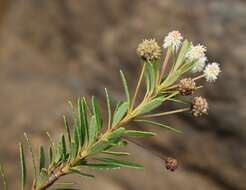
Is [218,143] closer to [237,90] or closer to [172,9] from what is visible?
[237,90]

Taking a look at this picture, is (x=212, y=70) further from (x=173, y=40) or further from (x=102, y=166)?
(x=102, y=166)

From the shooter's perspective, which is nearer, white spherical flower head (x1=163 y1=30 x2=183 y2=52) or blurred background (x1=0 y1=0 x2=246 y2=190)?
white spherical flower head (x1=163 y1=30 x2=183 y2=52)

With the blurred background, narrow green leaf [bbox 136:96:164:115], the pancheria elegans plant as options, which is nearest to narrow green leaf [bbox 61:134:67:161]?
the pancheria elegans plant

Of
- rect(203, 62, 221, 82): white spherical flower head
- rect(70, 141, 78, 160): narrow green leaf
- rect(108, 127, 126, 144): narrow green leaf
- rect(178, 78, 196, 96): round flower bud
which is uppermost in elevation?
rect(203, 62, 221, 82): white spherical flower head

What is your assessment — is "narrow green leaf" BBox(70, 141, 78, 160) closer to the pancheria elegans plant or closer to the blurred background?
the pancheria elegans plant

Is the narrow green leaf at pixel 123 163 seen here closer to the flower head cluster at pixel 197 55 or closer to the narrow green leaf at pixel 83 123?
the narrow green leaf at pixel 83 123

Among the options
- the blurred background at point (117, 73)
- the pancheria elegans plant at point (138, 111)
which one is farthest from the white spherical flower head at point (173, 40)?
the blurred background at point (117, 73)

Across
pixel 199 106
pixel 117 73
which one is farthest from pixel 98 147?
pixel 117 73
